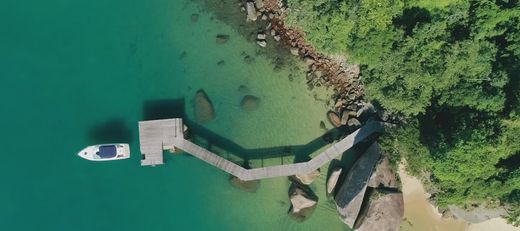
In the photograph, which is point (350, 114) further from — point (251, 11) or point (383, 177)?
point (251, 11)

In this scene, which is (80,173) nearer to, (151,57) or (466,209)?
(151,57)

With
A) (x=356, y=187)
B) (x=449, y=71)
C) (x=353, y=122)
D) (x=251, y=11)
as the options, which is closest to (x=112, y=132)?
(x=251, y=11)

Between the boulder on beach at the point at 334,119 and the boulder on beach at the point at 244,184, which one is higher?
the boulder on beach at the point at 334,119

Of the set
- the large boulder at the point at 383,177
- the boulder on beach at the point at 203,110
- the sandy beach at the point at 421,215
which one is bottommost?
the sandy beach at the point at 421,215

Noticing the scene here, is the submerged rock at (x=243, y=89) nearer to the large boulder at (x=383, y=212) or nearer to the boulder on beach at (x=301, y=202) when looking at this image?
the boulder on beach at (x=301, y=202)

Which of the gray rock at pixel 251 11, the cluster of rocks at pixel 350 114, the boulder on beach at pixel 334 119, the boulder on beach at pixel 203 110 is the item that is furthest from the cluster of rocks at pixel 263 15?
the cluster of rocks at pixel 350 114

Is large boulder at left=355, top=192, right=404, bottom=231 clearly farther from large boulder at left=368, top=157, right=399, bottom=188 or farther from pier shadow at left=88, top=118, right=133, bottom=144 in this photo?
pier shadow at left=88, top=118, right=133, bottom=144

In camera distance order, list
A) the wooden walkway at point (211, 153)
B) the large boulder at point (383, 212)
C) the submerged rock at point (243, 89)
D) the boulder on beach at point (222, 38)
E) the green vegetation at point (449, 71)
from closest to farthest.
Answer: the green vegetation at point (449, 71) → the large boulder at point (383, 212) → the wooden walkway at point (211, 153) → the boulder on beach at point (222, 38) → the submerged rock at point (243, 89)

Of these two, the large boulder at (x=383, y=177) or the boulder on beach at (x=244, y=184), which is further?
the boulder on beach at (x=244, y=184)

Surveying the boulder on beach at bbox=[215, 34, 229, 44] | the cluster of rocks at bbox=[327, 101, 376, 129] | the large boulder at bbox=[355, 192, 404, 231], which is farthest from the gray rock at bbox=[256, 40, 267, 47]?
the large boulder at bbox=[355, 192, 404, 231]
